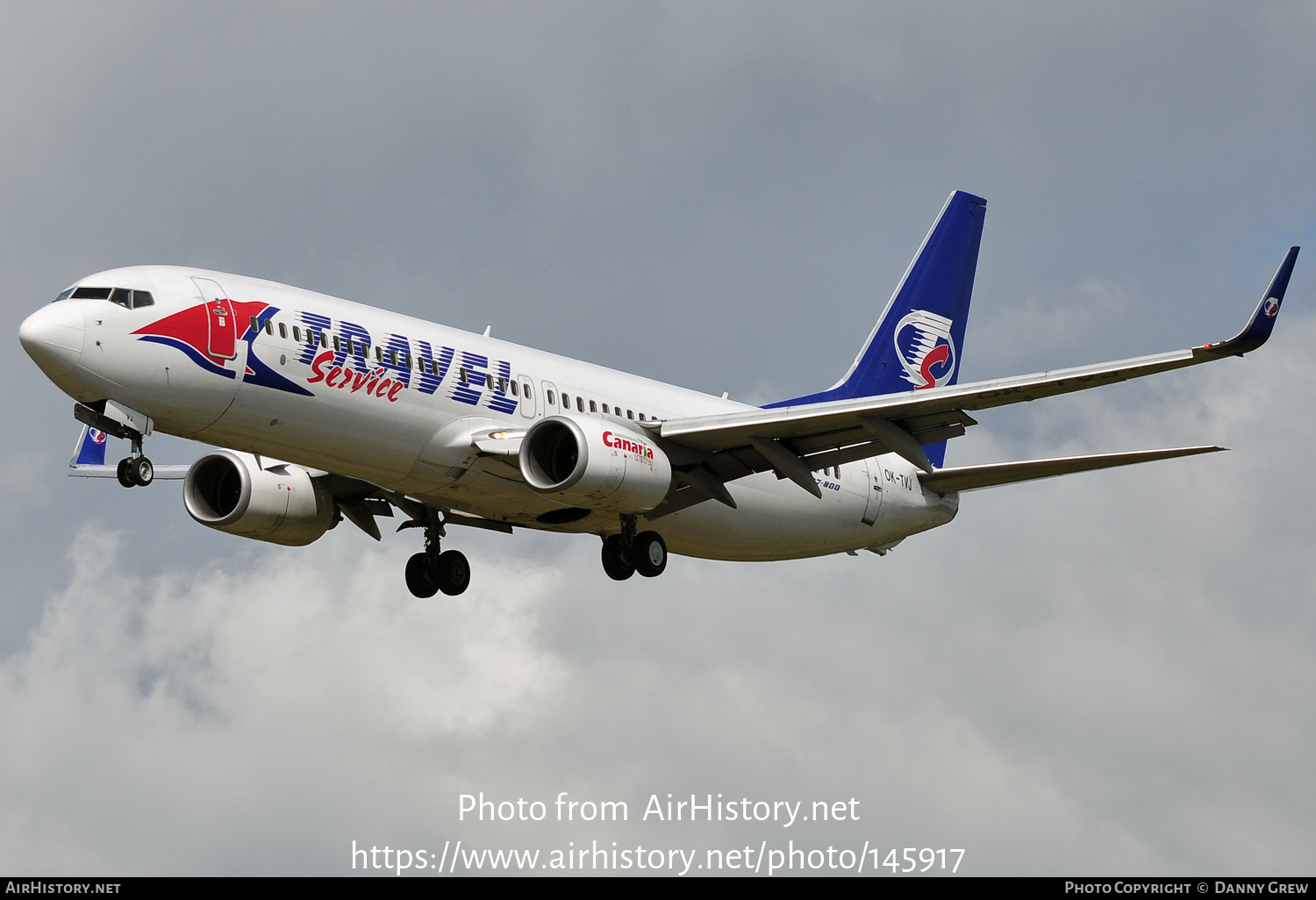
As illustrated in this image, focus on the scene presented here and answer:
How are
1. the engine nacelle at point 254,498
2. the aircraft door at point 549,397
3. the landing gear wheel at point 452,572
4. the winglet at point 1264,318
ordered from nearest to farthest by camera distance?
the winglet at point 1264,318
the aircraft door at point 549,397
the engine nacelle at point 254,498
the landing gear wheel at point 452,572

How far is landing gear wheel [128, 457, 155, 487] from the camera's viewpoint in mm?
30156

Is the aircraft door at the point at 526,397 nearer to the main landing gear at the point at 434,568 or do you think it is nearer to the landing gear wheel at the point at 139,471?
the main landing gear at the point at 434,568

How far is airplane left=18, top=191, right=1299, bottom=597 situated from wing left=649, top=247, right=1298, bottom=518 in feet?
0.17

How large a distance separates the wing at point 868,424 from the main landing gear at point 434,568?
5.26 m

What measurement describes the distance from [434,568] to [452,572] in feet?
1.36

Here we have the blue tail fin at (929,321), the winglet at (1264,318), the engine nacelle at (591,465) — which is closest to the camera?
the winglet at (1264,318)

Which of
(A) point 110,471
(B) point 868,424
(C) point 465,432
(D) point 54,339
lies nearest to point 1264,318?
(B) point 868,424

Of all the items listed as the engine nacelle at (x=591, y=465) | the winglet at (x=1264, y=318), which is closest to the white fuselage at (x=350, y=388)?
the engine nacelle at (x=591, y=465)

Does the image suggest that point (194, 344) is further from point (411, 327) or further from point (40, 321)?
point (411, 327)

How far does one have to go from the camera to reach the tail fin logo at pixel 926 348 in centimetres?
4728

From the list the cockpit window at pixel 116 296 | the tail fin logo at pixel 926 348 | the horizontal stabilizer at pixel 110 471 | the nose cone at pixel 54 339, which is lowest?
the nose cone at pixel 54 339

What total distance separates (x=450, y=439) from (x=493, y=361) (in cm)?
225

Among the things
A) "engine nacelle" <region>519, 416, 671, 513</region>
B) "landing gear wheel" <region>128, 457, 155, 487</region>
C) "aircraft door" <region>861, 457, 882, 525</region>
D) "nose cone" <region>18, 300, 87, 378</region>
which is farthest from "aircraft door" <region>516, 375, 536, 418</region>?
"aircraft door" <region>861, 457, 882, 525</region>

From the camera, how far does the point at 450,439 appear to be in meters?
33.2
